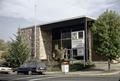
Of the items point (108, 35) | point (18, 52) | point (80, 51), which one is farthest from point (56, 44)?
point (108, 35)

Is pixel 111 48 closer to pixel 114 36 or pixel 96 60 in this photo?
pixel 114 36

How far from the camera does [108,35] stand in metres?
41.0

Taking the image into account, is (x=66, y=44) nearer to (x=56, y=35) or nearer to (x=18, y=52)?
(x=56, y=35)

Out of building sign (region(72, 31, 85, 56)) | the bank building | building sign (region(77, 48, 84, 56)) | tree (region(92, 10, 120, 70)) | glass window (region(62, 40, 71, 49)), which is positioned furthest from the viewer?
glass window (region(62, 40, 71, 49))

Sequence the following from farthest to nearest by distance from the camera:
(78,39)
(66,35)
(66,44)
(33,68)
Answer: (66,35), (66,44), (78,39), (33,68)

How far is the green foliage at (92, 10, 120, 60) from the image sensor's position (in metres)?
40.6

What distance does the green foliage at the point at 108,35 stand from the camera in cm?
4059

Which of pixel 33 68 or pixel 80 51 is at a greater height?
pixel 80 51

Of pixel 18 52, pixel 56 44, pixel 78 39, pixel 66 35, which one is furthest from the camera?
pixel 56 44

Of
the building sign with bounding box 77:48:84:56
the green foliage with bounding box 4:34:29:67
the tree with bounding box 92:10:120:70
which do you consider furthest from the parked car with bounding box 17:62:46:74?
the building sign with bounding box 77:48:84:56

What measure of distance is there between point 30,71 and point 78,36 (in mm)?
19734

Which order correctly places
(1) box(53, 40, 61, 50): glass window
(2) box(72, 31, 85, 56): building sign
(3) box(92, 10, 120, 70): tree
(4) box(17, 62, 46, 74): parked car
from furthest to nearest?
1. (1) box(53, 40, 61, 50): glass window
2. (2) box(72, 31, 85, 56): building sign
3. (3) box(92, 10, 120, 70): tree
4. (4) box(17, 62, 46, 74): parked car

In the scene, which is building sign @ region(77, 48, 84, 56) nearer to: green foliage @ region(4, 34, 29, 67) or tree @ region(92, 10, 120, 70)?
green foliage @ region(4, 34, 29, 67)

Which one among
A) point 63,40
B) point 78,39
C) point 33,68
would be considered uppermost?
point 63,40
